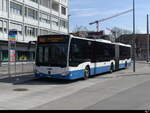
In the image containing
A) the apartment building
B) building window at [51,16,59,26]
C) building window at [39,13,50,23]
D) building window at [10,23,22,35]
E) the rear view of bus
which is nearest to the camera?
the rear view of bus

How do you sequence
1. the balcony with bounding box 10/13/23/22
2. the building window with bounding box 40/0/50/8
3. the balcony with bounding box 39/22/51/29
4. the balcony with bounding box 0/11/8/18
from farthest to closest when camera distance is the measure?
the building window with bounding box 40/0/50/8
the balcony with bounding box 39/22/51/29
the balcony with bounding box 10/13/23/22
the balcony with bounding box 0/11/8/18

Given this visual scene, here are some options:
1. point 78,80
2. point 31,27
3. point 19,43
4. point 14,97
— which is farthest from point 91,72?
point 31,27

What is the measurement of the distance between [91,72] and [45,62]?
417 centimetres

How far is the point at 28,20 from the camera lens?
55.3m

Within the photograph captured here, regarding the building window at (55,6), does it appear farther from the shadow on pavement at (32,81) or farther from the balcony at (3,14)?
the shadow on pavement at (32,81)

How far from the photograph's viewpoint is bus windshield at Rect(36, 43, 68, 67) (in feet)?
56.4

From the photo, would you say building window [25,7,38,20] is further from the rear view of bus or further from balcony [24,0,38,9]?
the rear view of bus

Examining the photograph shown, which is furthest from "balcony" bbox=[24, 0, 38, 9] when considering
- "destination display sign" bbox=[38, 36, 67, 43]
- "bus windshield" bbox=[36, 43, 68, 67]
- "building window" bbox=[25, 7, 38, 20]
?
"bus windshield" bbox=[36, 43, 68, 67]

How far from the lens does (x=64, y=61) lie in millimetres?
17125

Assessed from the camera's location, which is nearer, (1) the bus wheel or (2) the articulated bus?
(2) the articulated bus

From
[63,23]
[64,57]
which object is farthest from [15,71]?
[63,23]

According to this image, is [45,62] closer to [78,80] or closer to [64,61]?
[64,61]

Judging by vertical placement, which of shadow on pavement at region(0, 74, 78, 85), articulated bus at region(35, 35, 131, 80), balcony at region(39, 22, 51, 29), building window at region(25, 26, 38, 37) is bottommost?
shadow on pavement at region(0, 74, 78, 85)

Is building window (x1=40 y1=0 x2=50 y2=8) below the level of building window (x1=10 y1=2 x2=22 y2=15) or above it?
above
